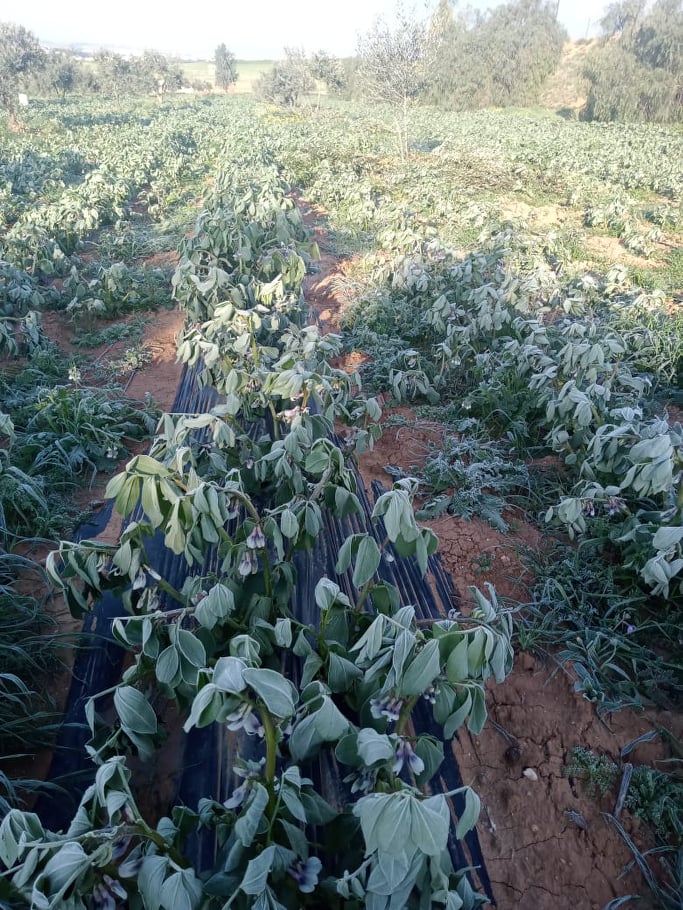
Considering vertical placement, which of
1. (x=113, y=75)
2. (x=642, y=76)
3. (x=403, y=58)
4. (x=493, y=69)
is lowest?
(x=403, y=58)

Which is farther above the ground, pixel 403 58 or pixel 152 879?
pixel 403 58

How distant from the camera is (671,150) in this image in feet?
54.6

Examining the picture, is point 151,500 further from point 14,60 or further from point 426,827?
point 14,60

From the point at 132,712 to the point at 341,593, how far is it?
2.12 ft

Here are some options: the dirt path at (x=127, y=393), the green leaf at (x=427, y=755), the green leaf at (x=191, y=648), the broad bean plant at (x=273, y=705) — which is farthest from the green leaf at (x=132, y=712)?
the dirt path at (x=127, y=393)

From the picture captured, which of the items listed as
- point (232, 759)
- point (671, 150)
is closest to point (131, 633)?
point (232, 759)

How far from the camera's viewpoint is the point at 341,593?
163 centimetres

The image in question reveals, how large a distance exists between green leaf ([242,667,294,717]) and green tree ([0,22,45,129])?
25.9 meters

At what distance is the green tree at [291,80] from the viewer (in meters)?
28.9

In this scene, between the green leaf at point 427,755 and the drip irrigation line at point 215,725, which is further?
the drip irrigation line at point 215,725

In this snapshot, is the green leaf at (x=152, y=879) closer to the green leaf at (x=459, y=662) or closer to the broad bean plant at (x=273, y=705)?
the broad bean plant at (x=273, y=705)

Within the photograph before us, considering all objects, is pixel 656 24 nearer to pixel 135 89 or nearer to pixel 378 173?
pixel 378 173

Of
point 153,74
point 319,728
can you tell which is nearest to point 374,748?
point 319,728

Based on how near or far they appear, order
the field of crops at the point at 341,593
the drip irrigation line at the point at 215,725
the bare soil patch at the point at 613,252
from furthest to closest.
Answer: the bare soil patch at the point at 613,252 < the drip irrigation line at the point at 215,725 < the field of crops at the point at 341,593
